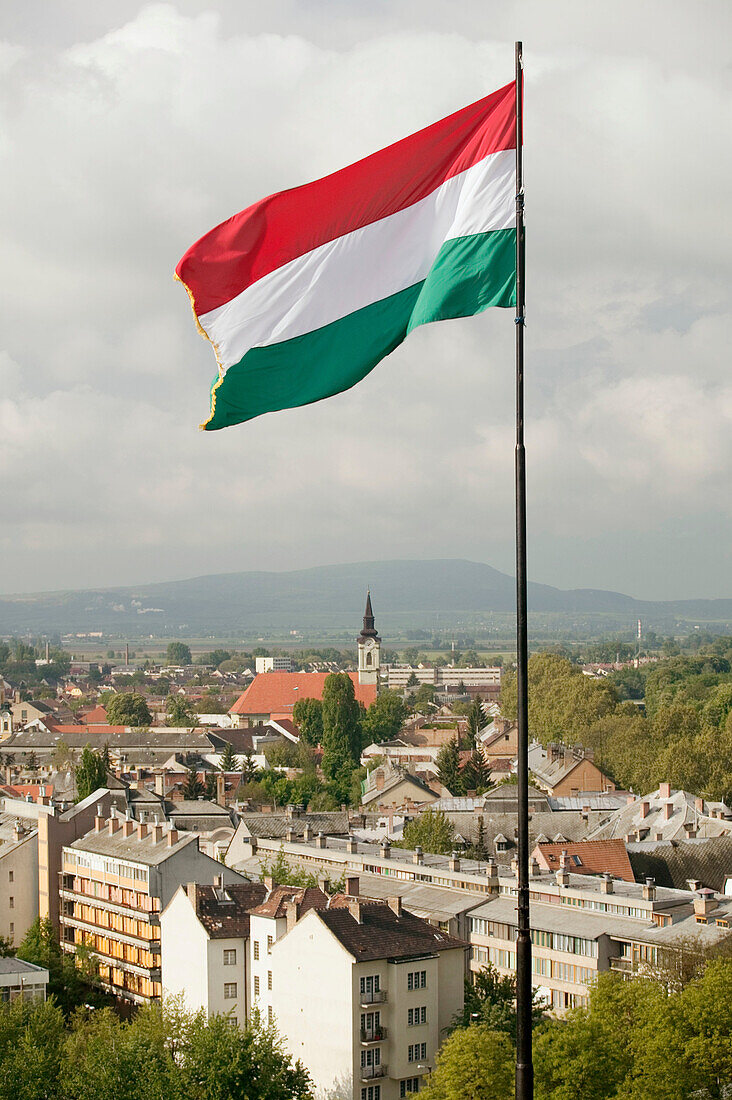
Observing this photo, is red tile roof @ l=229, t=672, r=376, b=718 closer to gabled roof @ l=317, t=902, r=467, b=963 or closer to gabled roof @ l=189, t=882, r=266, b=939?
gabled roof @ l=189, t=882, r=266, b=939

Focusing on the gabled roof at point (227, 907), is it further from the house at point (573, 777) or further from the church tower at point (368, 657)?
the church tower at point (368, 657)

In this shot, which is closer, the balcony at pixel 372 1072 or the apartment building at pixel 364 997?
the balcony at pixel 372 1072

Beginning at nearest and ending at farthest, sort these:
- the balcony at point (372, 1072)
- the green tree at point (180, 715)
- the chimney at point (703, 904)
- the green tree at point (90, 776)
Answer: the balcony at point (372, 1072)
the chimney at point (703, 904)
the green tree at point (90, 776)
the green tree at point (180, 715)

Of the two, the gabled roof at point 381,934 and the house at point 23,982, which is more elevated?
the gabled roof at point 381,934

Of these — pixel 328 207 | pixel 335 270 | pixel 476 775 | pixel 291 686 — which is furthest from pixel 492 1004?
pixel 291 686

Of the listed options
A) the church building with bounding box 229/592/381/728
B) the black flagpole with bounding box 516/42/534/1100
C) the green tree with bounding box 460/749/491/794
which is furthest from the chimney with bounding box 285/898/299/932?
the church building with bounding box 229/592/381/728

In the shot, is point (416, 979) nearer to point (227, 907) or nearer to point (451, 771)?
point (227, 907)

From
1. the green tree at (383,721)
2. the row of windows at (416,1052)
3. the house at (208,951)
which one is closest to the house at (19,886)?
the house at (208,951)
